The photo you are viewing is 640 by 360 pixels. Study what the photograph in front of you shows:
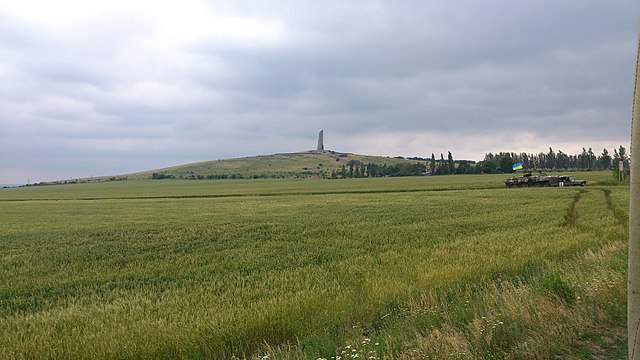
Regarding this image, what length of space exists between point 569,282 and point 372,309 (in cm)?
383

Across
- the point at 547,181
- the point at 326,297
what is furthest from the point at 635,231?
the point at 547,181

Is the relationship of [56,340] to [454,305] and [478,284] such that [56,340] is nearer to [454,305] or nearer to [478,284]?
[454,305]

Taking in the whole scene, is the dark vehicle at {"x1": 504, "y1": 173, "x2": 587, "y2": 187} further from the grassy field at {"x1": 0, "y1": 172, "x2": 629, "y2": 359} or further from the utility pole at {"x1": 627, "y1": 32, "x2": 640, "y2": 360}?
the utility pole at {"x1": 627, "y1": 32, "x2": 640, "y2": 360}

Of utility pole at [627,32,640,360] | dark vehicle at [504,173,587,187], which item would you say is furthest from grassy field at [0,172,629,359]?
dark vehicle at [504,173,587,187]

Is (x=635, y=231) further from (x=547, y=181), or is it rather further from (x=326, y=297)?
(x=547, y=181)

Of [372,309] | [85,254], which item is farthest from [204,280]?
[85,254]

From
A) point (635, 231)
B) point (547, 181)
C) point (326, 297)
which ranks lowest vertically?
point (326, 297)

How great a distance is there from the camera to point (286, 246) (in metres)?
18.9

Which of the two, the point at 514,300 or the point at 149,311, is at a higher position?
the point at 514,300

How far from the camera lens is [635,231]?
3301 mm

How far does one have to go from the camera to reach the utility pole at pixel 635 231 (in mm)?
3172

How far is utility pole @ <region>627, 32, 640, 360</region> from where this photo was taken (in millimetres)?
3172

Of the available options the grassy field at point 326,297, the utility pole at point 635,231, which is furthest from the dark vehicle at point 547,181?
the utility pole at point 635,231

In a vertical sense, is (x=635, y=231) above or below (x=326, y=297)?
above
